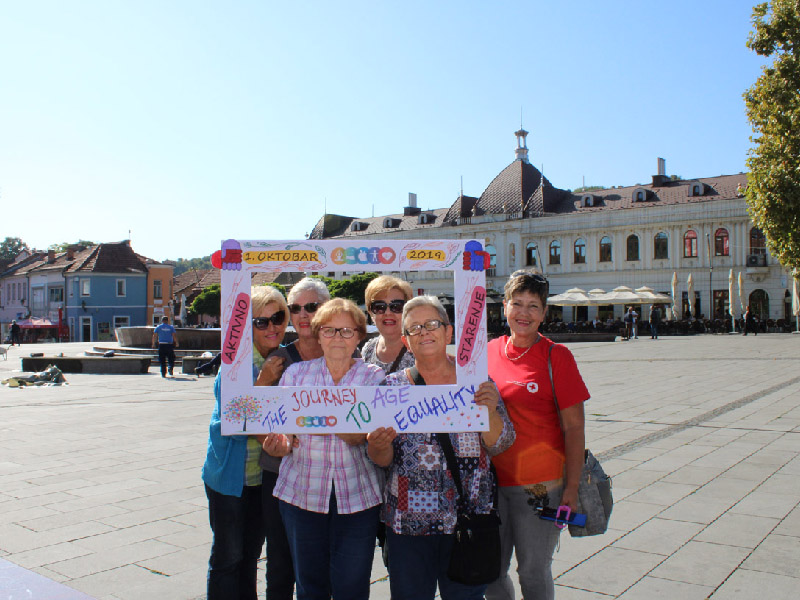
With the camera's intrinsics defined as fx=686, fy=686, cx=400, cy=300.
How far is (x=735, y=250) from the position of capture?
45312mm

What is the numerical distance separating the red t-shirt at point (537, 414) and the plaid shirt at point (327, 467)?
617mm

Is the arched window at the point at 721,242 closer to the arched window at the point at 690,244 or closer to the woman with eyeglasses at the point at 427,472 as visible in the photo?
the arched window at the point at 690,244

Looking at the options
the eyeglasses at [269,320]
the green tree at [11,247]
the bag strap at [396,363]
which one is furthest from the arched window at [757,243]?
the green tree at [11,247]

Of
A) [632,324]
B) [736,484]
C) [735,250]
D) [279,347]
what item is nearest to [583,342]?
[632,324]

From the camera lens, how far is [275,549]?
11.4ft

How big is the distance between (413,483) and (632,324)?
36219 mm

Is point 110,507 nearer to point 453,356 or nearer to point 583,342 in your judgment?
point 453,356

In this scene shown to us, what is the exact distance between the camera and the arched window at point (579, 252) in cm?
5234

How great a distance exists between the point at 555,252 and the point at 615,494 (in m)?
49.3

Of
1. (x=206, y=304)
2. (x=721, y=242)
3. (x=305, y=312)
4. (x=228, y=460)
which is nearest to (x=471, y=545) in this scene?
(x=228, y=460)

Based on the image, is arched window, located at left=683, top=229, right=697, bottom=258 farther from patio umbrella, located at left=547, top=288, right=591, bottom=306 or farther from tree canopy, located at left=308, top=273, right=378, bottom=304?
tree canopy, located at left=308, top=273, right=378, bottom=304

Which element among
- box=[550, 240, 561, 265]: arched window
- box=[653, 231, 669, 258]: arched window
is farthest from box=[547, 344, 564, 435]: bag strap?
box=[550, 240, 561, 265]: arched window

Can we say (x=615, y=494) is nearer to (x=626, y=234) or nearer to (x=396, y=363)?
(x=396, y=363)

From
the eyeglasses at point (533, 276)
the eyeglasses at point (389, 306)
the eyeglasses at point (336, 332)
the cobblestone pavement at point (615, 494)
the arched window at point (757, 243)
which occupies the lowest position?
the cobblestone pavement at point (615, 494)
